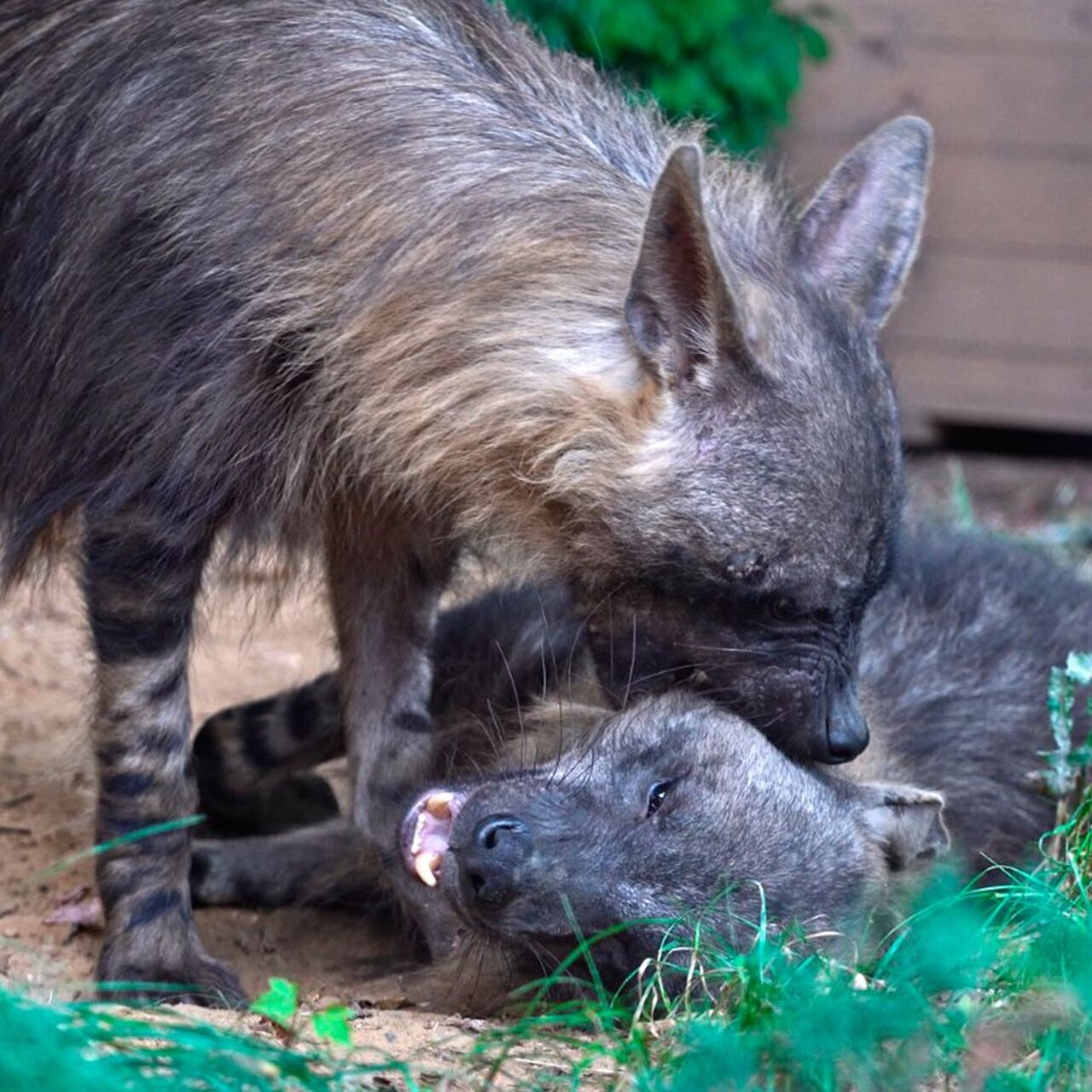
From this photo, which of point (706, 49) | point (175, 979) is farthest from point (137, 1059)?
point (706, 49)

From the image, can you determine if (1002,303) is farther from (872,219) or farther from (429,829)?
(429,829)

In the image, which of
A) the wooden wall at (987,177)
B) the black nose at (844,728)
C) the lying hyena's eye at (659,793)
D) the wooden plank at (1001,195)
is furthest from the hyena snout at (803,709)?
the wooden plank at (1001,195)

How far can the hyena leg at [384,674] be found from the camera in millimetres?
4184

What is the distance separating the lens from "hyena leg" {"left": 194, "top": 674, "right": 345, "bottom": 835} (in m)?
4.50

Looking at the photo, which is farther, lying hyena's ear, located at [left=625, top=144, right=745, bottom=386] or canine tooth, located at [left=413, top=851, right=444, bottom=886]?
canine tooth, located at [left=413, top=851, right=444, bottom=886]

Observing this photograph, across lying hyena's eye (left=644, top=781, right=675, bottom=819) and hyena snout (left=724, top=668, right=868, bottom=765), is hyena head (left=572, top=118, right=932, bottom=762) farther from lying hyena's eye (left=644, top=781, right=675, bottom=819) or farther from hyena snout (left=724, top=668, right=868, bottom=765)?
lying hyena's eye (left=644, top=781, right=675, bottom=819)

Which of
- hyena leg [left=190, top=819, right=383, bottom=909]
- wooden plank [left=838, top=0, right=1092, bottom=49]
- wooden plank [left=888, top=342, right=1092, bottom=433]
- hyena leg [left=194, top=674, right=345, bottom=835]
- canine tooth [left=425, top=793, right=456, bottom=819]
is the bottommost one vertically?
wooden plank [left=888, top=342, right=1092, bottom=433]

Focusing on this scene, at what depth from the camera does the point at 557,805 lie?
3.50 meters

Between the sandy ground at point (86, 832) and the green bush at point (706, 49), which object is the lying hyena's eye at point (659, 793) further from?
the green bush at point (706, 49)

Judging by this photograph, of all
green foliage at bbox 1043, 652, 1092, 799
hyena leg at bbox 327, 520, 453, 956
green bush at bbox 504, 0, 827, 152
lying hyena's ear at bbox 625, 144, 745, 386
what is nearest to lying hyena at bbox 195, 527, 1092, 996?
hyena leg at bbox 327, 520, 453, 956

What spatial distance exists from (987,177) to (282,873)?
479 cm

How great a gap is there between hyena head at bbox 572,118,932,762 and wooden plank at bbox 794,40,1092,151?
4528mm

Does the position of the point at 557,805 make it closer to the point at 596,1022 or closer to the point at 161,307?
the point at 596,1022

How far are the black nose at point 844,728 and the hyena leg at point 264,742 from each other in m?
1.36
